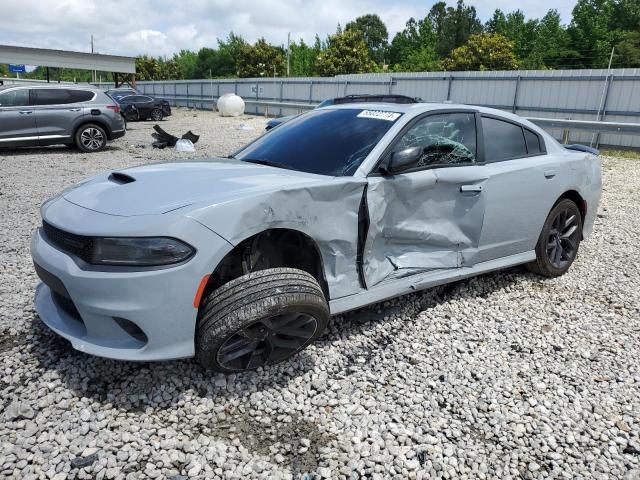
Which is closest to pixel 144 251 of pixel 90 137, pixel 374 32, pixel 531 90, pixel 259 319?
pixel 259 319

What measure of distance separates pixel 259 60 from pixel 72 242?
57.3 metres

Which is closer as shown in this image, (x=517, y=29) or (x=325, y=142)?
(x=325, y=142)

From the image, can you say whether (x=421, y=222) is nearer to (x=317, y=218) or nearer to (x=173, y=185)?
(x=317, y=218)

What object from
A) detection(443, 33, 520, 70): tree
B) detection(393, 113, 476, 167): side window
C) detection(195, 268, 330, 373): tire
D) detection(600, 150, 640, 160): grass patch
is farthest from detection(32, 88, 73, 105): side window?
detection(443, 33, 520, 70): tree

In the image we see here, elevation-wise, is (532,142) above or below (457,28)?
below

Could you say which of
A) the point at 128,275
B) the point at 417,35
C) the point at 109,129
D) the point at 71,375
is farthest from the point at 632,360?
the point at 417,35

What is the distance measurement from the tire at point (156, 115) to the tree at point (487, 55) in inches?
1064

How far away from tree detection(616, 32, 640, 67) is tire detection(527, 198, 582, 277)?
42103mm

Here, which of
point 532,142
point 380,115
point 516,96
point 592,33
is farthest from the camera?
point 592,33

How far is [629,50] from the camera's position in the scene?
128 ft

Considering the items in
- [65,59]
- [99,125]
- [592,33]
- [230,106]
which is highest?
[592,33]

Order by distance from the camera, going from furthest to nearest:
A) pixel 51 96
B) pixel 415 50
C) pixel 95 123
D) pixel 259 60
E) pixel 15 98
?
1. pixel 415 50
2. pixel 259 60
3. pixel 95 123
4. pixel 51 96
5. pixel 15 98

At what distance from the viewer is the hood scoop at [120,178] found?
2963 millimetres

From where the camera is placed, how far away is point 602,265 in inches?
194
